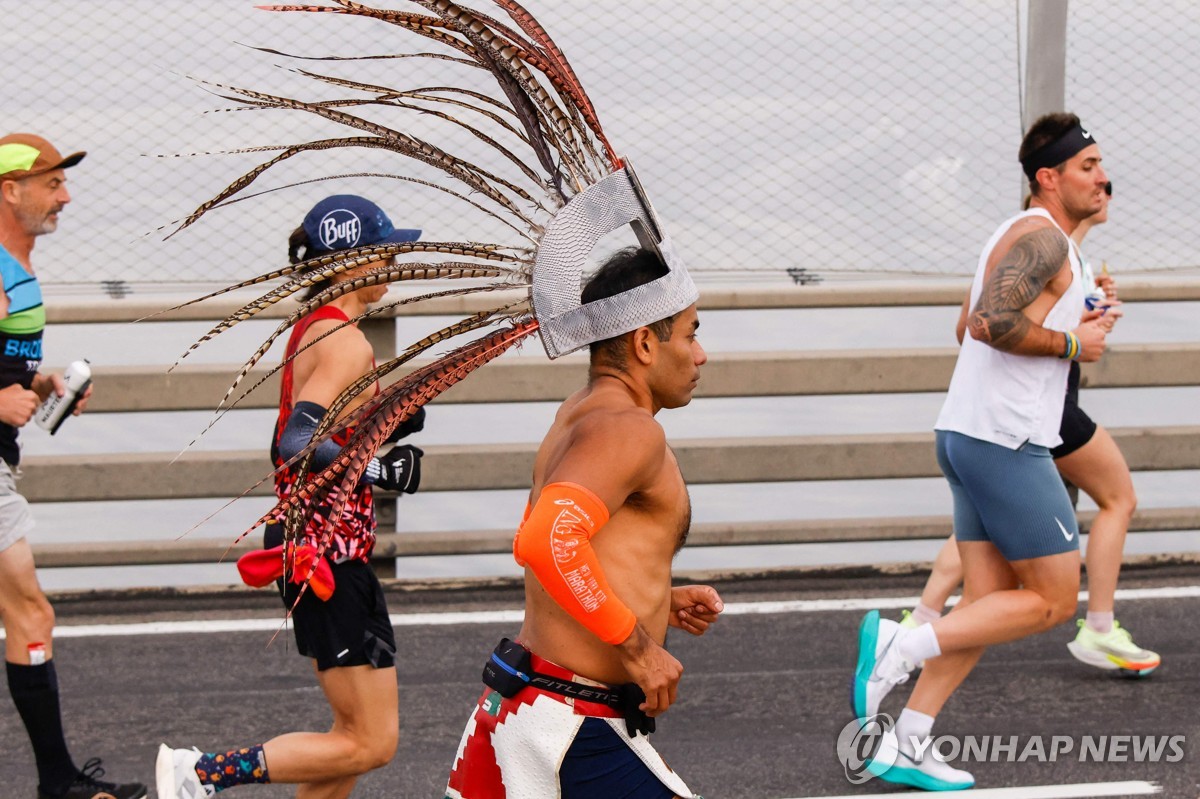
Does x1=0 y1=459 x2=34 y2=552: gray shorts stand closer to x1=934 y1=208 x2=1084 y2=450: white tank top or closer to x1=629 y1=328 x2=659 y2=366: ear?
x1=629 y1=328 x2=659 y2=366: ear

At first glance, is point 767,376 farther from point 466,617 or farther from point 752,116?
point 466,617

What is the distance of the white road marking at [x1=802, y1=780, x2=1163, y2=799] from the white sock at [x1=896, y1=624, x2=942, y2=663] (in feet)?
1.44

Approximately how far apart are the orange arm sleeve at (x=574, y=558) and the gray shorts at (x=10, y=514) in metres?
2.77

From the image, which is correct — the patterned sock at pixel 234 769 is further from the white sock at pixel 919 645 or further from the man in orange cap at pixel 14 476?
the white sock at pixel 919 645

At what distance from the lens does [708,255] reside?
8242mm

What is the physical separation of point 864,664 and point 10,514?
9.47 feet

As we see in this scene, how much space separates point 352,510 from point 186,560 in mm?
3443

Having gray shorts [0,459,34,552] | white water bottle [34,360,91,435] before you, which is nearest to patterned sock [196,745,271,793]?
gray shorts [0,459,34,552]

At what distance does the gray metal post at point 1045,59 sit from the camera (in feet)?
27.3

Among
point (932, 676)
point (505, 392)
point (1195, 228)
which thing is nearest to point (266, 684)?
point (505, 392)

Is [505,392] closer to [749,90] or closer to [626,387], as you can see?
[749,90]

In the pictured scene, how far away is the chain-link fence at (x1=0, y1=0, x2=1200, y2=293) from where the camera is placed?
27.0 ft

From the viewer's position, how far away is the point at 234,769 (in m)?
4.80

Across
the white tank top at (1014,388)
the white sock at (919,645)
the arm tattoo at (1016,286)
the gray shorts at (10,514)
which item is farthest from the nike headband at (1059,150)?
the gray shorts at (10,514)
